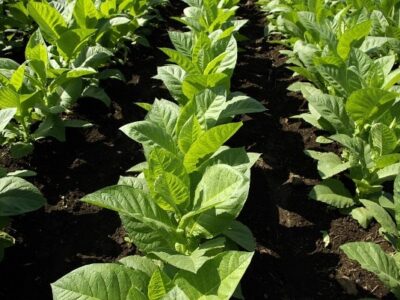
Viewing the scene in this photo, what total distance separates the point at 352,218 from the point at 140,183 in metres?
1.47

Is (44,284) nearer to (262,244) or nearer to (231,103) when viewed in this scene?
(262,244)

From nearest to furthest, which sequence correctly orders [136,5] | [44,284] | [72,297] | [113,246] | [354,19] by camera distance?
[72,297] → [44,284] → [113,246] → [354,19] → [136,5]

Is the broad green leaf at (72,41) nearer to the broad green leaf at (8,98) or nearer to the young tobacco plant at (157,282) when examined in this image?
the broad green leaf at (8,98)

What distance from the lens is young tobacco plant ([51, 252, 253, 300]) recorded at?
1688 mm

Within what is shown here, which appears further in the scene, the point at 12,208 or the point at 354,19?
the point at 354,19

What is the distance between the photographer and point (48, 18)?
11.9ft

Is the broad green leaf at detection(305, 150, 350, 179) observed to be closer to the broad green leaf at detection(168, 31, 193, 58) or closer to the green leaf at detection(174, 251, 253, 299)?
the broad green leaf at detection(168, 31, 193, 58)

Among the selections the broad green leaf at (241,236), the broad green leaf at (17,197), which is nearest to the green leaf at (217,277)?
the broad green leaf at (241,236)

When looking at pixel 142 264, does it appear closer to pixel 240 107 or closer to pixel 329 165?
pixel 240 107

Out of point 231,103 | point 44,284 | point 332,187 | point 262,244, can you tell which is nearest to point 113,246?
point 44,284

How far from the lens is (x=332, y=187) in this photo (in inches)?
117

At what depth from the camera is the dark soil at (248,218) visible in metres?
2.56

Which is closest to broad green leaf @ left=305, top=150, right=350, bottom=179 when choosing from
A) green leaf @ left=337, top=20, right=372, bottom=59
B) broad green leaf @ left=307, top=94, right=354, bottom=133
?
broad green leaf @ left=307, top=94, right=354, bottom=133

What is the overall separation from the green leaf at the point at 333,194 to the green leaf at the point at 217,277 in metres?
1.29
